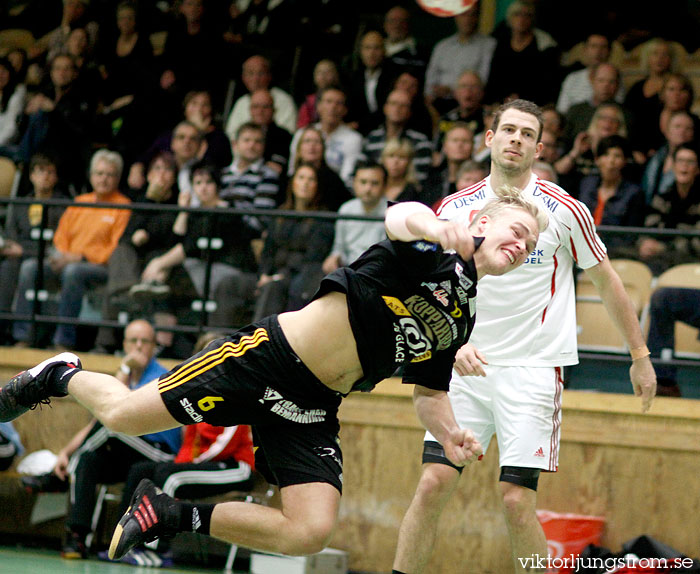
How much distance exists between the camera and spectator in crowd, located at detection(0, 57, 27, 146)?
9.87 meters

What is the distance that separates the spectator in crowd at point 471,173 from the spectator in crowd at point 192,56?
3.51 meters

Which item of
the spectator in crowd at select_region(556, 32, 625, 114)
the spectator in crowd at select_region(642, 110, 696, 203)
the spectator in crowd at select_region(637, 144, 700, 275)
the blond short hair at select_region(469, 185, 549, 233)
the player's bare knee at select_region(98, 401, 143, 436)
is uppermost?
the spectator in crowd at select_region(556, 32, 625, 114)

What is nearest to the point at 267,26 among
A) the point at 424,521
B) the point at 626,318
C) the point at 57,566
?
the point at 57,566

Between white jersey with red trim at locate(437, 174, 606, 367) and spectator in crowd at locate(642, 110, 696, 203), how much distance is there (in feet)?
9.20

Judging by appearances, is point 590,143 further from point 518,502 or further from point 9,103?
point 9,103

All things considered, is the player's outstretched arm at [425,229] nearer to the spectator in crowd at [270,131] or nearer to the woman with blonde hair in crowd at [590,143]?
the woman with blonde hair in crowd at [590,143]

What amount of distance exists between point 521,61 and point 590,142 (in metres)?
1.32

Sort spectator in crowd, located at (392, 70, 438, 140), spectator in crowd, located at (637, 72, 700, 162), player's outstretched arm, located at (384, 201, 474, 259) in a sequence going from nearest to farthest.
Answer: player's outstretched arm, located at (384, 201, 474, 259) < spectator in crowd, located at (637, 72, 700, 162) < spectator in crowd, located at (392, 70, 438, 140)

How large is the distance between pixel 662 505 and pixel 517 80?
387cm

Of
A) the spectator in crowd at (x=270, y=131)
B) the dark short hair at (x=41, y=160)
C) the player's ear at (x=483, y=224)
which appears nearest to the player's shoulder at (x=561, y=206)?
the player's ear at (x=483, y=224)

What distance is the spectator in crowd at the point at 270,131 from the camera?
850 centimetres

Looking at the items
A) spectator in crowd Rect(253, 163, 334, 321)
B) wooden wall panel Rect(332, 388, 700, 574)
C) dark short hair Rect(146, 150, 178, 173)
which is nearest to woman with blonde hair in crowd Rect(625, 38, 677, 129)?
wooden wall panel Rect(332, 388, 700, 574)

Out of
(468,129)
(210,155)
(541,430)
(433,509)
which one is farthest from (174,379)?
(210,155)

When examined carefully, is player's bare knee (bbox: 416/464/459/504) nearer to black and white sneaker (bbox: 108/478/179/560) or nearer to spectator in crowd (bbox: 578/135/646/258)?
black and white sneaker (bbox: 108/478/179/560)
